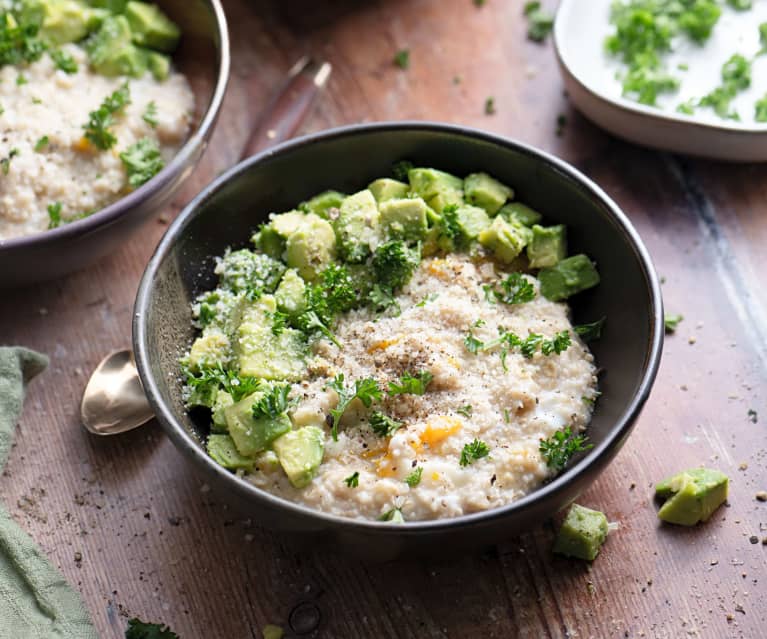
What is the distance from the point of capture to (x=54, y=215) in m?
3.03

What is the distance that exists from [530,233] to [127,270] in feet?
4.51

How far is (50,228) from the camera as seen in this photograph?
9.94 feet

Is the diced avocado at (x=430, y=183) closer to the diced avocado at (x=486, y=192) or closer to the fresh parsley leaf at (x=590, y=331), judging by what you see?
the diced avocado at (x=486, y=192)

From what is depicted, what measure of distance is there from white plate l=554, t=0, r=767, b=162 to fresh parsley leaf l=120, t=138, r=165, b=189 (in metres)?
1.45

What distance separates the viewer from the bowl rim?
9.35 ft

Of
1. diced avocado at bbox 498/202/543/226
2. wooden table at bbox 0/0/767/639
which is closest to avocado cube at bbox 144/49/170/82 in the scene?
wooden table at bbox 0/0/767/639

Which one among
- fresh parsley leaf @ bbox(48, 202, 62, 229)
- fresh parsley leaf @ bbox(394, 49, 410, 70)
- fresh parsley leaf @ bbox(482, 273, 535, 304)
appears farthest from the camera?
fresh parsley leaf @ bbox(394, 49, 410, 70)

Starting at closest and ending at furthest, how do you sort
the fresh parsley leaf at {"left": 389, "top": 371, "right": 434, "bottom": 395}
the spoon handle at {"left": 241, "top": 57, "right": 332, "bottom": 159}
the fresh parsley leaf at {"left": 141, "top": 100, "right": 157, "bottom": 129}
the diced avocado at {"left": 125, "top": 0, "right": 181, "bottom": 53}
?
the fresh parsley leaf at {"left": 389, "top": 371, "right": 434, "bottom": 395} < the fresh parsley leaf at {"left": 141, "top": 100, "right": 157, "bottom": 129} < the spoon handle at {"left": 241, "top": 57, "right": 332, "bottom": 159} < the diced avocado at {"left": 125, "top": 0, "right": 181, "bottom": 53}

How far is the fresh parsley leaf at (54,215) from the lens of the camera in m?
3.03

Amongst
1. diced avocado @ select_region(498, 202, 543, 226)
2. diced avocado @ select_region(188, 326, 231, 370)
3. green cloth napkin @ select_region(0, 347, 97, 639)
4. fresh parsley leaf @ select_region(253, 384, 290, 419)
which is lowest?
green cloth napkin @ select_region(0, 347, 97, 639)

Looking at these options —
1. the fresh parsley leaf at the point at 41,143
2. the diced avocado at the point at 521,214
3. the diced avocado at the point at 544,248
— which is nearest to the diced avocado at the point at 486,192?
the diced avocado at the point at 521,214

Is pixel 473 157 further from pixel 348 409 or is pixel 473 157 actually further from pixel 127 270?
pixel 127 270

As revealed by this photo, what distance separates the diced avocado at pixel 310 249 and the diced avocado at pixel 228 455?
55 centimetres

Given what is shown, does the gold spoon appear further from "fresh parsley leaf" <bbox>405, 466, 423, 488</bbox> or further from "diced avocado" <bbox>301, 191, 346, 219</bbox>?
"fresh parsley leaf" <bbox>405, 466, 423, 488</bbox>
